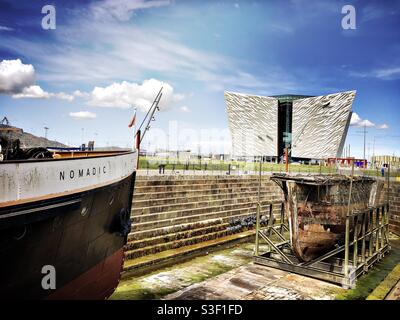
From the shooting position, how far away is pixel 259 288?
32.8ft

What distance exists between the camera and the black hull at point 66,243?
418 centimetres

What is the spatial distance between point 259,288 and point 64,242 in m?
7.08

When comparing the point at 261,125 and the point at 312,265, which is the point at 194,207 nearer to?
the point at 312,265

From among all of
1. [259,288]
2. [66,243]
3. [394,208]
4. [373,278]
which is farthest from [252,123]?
[66,243]

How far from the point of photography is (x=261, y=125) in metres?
69.7

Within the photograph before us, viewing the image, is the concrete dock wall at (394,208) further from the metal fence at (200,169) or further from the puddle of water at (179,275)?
the puddle of water at (179,275)

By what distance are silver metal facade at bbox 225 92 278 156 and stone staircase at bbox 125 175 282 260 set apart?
48620mm

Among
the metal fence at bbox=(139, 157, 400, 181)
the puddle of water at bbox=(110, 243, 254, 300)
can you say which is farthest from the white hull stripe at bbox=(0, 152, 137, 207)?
the metal fence at bbox=(139, 157, 400, 181)

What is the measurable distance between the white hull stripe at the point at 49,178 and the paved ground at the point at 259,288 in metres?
5.00

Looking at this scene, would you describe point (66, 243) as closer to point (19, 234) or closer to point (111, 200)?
point (19, 234)

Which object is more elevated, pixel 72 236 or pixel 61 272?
pixel 72 236

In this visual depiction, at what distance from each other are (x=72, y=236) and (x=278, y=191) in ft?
76.3
